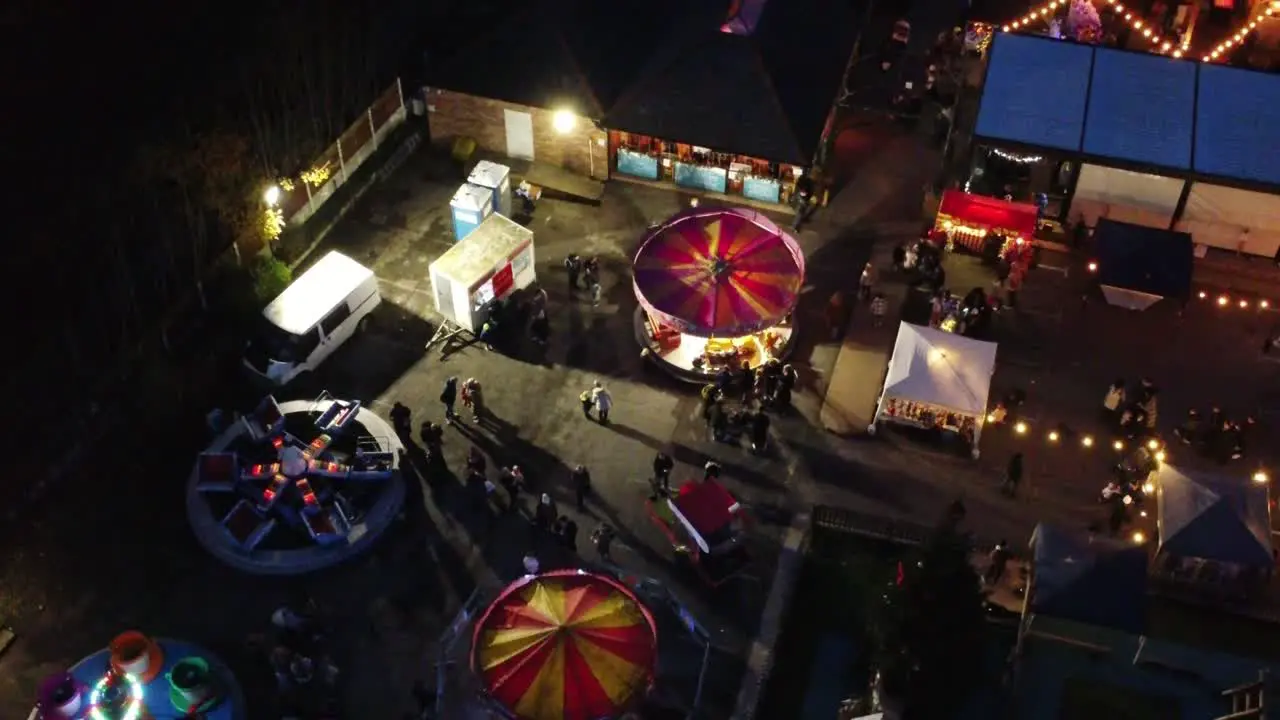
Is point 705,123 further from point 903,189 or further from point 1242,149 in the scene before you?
point 1242,149

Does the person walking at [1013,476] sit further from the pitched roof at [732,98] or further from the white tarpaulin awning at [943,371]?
the pitched roof at [732,98]

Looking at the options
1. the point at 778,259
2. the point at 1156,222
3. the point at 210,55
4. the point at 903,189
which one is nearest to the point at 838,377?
the point at 778,259

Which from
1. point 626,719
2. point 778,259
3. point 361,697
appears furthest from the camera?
point 778,259

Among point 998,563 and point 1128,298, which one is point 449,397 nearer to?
point 998,563

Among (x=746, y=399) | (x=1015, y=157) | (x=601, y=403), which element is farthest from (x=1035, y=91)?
(x=601, y=403)

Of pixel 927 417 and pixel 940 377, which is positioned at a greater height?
pixel 940 377

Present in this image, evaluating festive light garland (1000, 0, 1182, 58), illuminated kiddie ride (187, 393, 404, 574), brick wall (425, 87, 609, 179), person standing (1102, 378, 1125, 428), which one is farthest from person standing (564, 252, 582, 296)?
festive light garland (1000, 0, 1182, 58)
